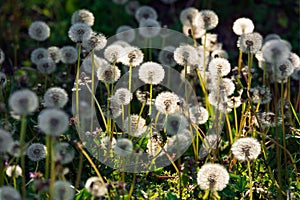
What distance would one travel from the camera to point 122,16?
4.70 meters

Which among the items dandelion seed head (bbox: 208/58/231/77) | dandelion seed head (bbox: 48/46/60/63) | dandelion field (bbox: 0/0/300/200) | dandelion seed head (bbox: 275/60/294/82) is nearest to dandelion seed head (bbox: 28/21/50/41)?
dandelion field (bbox: 0/0/300/200)

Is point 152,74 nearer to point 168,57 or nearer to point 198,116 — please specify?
point 198,116

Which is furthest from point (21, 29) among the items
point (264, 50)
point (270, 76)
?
point (264, 50)

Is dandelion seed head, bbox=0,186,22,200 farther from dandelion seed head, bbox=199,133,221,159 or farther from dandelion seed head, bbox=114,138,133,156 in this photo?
dandelion seed head, bbox=199,133,221,159

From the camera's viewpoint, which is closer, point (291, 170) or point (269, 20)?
point (291, 170)

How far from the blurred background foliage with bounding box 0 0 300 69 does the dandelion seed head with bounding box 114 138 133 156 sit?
6.76 ft

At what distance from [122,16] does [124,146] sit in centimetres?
255

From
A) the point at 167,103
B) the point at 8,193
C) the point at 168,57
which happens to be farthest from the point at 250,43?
the point at 8,193

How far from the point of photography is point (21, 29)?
15.5 ft

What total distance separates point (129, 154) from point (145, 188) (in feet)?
0.71

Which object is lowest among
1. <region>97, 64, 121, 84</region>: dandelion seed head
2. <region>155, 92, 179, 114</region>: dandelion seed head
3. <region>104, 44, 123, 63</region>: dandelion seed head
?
<region>155, 92, 179, 114</region>: dandelion seed head

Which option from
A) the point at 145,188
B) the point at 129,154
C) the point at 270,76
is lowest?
the point at 145,188

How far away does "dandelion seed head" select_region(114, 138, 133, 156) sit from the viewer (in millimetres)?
2309

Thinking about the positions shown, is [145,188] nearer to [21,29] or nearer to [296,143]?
[296,143]
